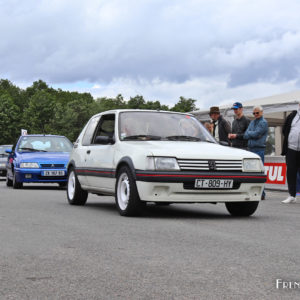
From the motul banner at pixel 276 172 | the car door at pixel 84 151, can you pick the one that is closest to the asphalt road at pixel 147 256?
the car door at pixel 84 151

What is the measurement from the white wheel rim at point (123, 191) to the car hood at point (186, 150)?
0.41 m

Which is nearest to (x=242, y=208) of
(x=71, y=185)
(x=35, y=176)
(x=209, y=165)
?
(x=209, y=165)

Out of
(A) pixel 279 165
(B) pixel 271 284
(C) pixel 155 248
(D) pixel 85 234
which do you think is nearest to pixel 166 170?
(D) pixel 85 234

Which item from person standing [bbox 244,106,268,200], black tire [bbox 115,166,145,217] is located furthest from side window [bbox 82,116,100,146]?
person standing [bbox 244,106,268,200]

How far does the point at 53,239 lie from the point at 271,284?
8.91ft

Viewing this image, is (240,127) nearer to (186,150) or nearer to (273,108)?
(186,150)

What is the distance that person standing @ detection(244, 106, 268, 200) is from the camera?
12.0m

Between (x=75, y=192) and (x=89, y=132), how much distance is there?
1.03 meters

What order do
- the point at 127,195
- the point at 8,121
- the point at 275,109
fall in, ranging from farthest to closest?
1. the point at 8,121
2. the point at 275,109
3. the point at 127,195

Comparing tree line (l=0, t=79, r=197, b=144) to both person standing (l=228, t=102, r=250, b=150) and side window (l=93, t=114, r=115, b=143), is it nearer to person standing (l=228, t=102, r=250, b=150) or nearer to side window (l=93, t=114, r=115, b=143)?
person standing (l=228, t=102, r=250, b=150)

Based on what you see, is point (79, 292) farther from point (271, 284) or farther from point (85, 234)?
point (85, 234)

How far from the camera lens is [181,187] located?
8117mm

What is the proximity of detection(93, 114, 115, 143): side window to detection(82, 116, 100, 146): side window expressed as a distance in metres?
0.17

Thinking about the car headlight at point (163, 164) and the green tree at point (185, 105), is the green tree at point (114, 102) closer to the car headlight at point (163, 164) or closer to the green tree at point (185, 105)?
the green tree at point (185, 105)
